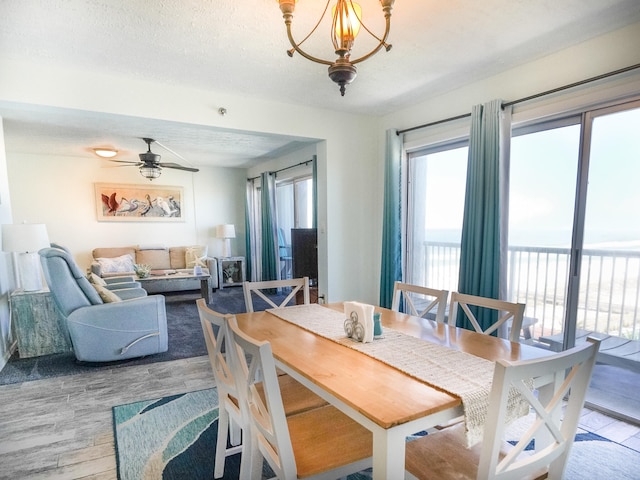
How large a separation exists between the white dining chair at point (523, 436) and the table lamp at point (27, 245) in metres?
3.50

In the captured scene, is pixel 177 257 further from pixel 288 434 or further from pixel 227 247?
pixel 288 434

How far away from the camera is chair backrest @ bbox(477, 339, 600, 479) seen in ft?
2.80

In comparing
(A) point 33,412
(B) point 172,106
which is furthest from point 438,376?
(B) point 172,106

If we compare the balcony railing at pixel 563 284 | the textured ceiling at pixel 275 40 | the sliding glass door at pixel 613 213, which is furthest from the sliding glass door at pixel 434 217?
the sliding glass door at pixel 613 213

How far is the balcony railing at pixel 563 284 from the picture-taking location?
248 cm

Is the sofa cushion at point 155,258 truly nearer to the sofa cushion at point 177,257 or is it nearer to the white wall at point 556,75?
the sofa cushion at point 177,257

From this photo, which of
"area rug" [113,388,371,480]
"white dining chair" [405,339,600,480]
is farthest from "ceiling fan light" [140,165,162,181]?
"white dining chair" [405,339,600,480]

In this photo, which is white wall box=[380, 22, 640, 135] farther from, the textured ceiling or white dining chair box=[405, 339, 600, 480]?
white dining chair box=[405, 339, 600, 480]

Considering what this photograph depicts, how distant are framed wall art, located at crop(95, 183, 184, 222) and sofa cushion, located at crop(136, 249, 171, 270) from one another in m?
0.66

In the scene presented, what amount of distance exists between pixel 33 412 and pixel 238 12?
2884 millimetres

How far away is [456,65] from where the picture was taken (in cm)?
256

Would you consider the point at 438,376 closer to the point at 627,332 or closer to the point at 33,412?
the point at 627,332

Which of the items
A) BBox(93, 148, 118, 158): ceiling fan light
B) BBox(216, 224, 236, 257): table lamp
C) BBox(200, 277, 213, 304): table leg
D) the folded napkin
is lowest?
BBox(200, 277, 213, 304): table leg

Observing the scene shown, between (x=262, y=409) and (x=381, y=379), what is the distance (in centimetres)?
45
